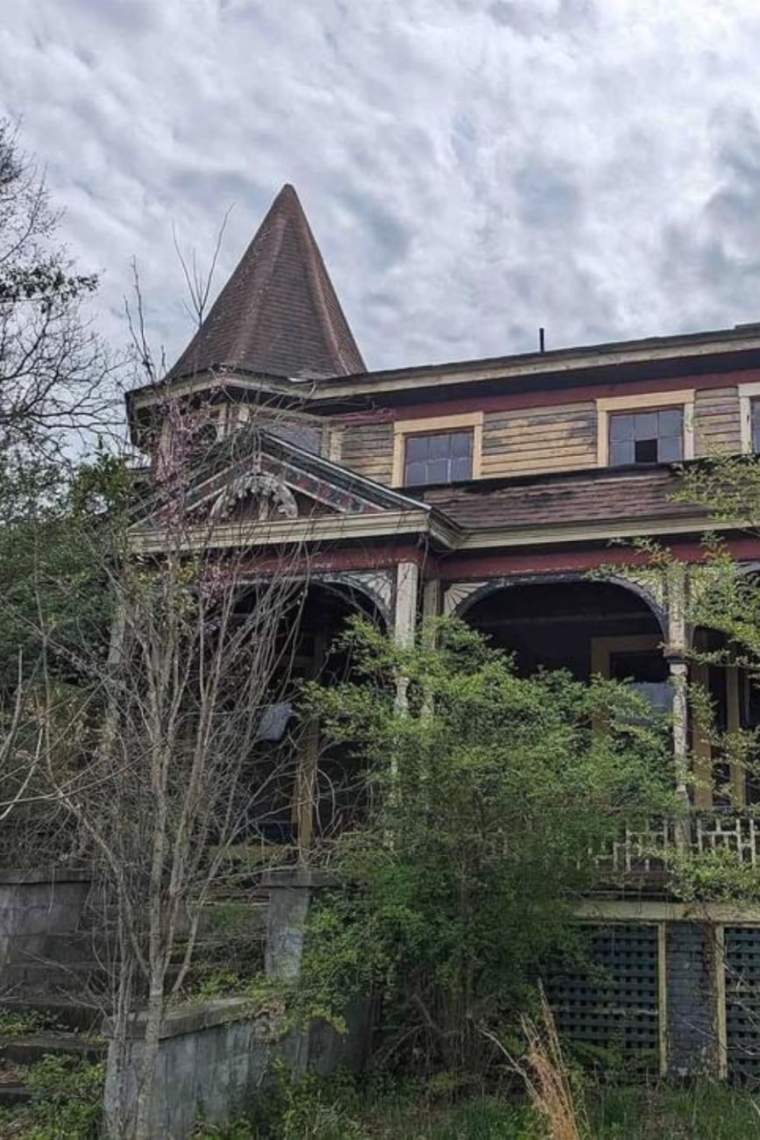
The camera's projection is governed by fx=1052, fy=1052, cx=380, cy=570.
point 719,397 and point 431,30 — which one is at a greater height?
point 431,30

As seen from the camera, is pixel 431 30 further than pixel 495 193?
No

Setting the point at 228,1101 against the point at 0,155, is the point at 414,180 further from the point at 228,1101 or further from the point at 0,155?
the point at 228,1101

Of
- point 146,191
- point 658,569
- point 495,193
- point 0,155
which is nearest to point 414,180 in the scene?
point 495,193

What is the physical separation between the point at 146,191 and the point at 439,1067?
7343mm

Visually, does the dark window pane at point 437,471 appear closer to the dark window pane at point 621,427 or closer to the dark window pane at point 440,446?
the dark window pane at point 440,446

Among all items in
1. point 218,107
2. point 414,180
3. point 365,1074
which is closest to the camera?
point 365,1074

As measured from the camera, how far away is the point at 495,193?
2102cm

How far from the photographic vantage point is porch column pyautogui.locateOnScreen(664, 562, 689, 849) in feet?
25.8

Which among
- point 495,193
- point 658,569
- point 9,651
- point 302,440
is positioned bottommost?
point 9,651

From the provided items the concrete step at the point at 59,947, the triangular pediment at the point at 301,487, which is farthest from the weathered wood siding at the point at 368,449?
the concrete step at the point at 59,947

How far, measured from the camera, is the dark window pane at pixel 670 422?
12664 millimetres

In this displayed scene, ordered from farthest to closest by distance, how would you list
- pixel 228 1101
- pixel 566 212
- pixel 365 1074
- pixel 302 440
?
pixel 566 212 < pixel 302 440 < pixel 365 1074 < pixel 228 1101

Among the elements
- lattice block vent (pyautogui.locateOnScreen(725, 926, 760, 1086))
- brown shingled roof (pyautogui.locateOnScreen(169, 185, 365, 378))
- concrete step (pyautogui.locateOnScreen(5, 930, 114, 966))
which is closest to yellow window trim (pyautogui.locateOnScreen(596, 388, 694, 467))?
brown shingled roof (pyautogui.locateOnScreen(169, 185, 365, 378))

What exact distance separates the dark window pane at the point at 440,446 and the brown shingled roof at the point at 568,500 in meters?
1.58
